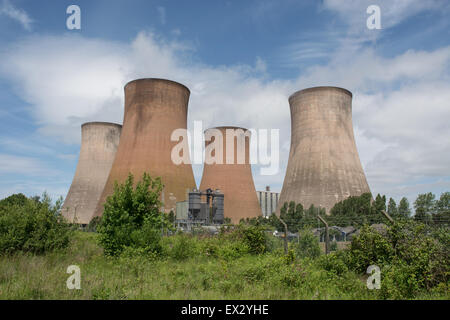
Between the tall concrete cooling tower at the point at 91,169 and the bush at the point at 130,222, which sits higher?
the tall concrete cooling tower at the point at 91,169

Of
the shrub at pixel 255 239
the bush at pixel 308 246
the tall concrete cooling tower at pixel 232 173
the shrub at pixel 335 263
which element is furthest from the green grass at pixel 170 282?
the tall concrete cooling tower at pixel 232 173

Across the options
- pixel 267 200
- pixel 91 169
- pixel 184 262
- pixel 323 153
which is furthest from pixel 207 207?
pixel 267 200

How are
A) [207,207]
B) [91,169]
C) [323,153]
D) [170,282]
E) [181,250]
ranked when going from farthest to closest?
[91,169] → [207,207] → [323,153] → [181,250] → [170,282]

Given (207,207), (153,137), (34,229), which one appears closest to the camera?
(34,229)

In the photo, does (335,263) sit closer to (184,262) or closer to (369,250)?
(369,250)

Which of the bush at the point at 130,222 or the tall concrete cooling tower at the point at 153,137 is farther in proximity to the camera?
the tall concrete cooling tower at the point at 153,137

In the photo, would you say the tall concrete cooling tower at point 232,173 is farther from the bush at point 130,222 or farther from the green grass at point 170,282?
the green grass at point 170,282
